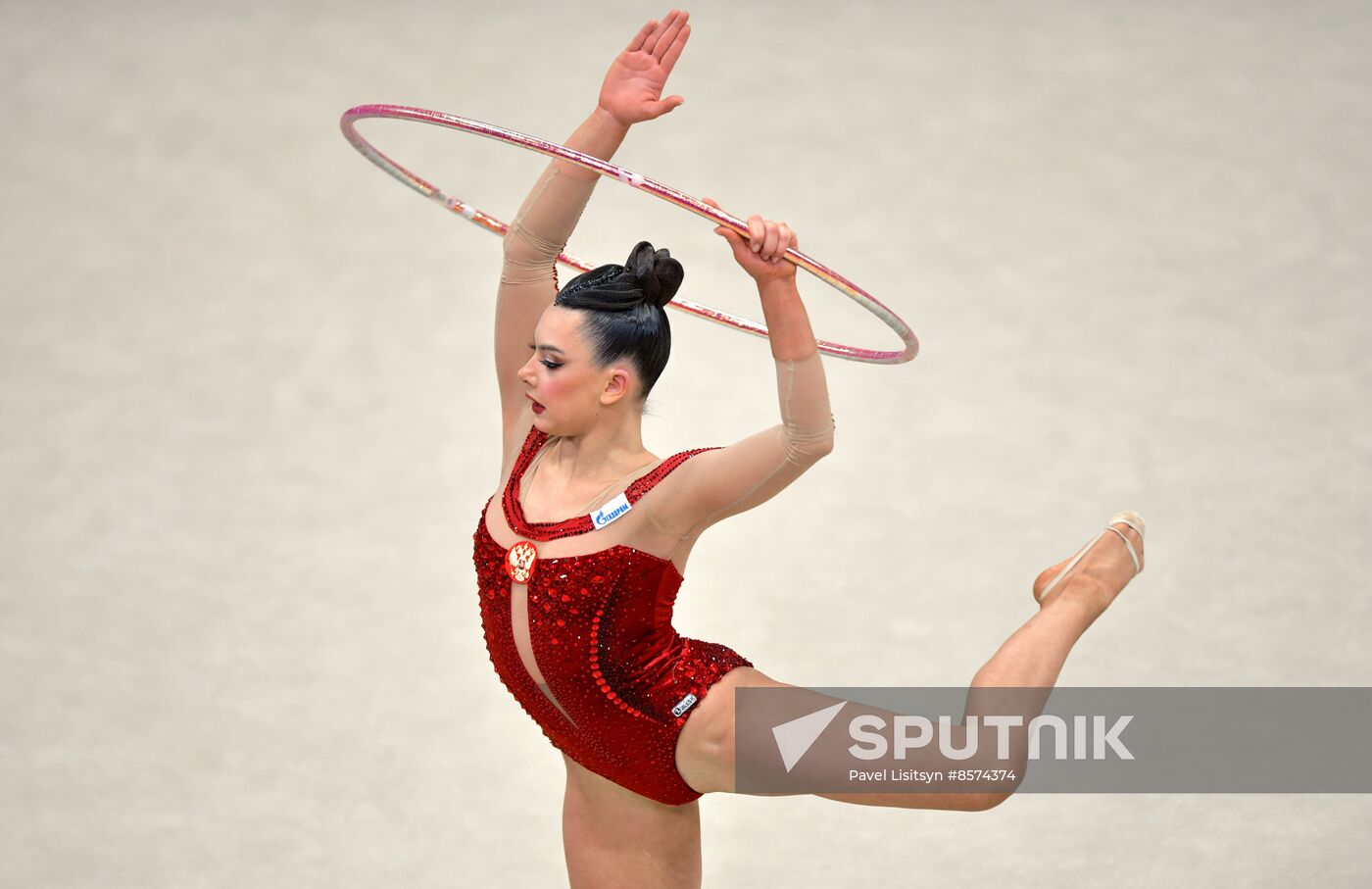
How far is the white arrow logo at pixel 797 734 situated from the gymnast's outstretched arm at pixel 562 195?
72cm

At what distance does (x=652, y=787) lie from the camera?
3.02 m

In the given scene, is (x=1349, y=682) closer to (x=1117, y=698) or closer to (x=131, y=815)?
(x=1117, y=698)

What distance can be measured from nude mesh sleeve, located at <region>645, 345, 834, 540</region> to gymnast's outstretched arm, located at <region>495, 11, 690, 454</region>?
0.45m

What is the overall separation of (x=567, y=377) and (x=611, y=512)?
23 centimetres

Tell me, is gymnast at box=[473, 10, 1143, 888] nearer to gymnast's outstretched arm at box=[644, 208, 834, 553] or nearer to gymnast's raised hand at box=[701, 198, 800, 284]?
gymnast's outstretched arm at box=[644, 208, 834, 553]

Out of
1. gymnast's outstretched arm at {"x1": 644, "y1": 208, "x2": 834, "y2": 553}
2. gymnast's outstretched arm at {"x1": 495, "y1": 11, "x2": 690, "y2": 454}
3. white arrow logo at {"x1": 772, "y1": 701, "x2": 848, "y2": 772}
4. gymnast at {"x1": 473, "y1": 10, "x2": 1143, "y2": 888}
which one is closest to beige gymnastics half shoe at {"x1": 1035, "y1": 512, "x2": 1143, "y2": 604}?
gymnast at {"x1": 473, "y1": 10, "x2": 1143, "y2": 888}

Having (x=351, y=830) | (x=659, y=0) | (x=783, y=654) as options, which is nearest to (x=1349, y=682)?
(x=783, y=654)

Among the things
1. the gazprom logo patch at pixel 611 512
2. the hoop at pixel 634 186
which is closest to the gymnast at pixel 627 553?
the gazprom logo patch at pixel 611 512

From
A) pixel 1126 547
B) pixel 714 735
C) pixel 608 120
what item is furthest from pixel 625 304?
pixel 1126 547

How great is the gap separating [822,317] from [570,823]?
3.15 metres

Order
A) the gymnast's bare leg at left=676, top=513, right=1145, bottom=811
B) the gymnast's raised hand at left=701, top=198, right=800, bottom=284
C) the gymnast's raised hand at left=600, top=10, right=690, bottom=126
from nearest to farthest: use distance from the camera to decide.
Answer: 1. the gymnast's raised hand at left=701, top=198, right=800, bottom=284
2. the gymnast's bare leg at left=676, top=513, right=1145, bottom=811
3. the gymnast's raised hand at left=600, top=10, right=690, bottom=126

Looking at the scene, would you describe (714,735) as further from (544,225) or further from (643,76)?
(643,76)

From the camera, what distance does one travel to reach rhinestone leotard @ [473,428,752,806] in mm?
2889

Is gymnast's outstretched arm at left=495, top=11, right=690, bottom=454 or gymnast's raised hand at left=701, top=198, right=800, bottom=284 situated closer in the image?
gymnast's raised hand at left=701, top=198, right=800, bottom=284
